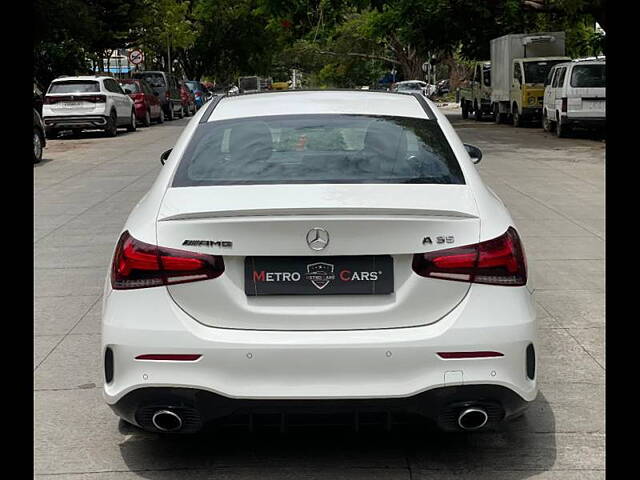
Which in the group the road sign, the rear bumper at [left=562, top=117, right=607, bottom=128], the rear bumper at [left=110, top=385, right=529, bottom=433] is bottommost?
the rear bumper at [left=110, top=385, right=529, bottom=433]

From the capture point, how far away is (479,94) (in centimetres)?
4022

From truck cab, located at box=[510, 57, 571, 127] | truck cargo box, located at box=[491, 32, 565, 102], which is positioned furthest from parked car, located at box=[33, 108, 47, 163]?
truck cargo box, located at box=[491, 32, 565, 102]

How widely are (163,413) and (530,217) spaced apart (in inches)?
347

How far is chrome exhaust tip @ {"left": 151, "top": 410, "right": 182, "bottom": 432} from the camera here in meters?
4.29

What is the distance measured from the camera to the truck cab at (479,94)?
3919cm

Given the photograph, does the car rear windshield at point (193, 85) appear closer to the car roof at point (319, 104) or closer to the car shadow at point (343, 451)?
the car roof at point (319, 104)

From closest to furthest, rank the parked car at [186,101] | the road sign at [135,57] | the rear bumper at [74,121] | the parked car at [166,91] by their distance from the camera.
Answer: the rear bumper at [74,121] < the parked car at [166,91] < the parked car at [186,101] < the road sign at [135,57]

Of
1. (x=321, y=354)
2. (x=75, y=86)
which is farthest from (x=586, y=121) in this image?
(x=321, y=354)

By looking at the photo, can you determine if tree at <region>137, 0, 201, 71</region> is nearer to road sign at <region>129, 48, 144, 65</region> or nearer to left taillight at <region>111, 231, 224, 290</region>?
road sign at <region>129, 48, 144, 65</region>

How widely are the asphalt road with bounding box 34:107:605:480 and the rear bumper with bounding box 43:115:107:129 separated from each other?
17.1 meters

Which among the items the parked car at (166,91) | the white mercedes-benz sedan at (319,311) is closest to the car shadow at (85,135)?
the parked car at (166,91)

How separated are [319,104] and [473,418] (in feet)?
6.32
